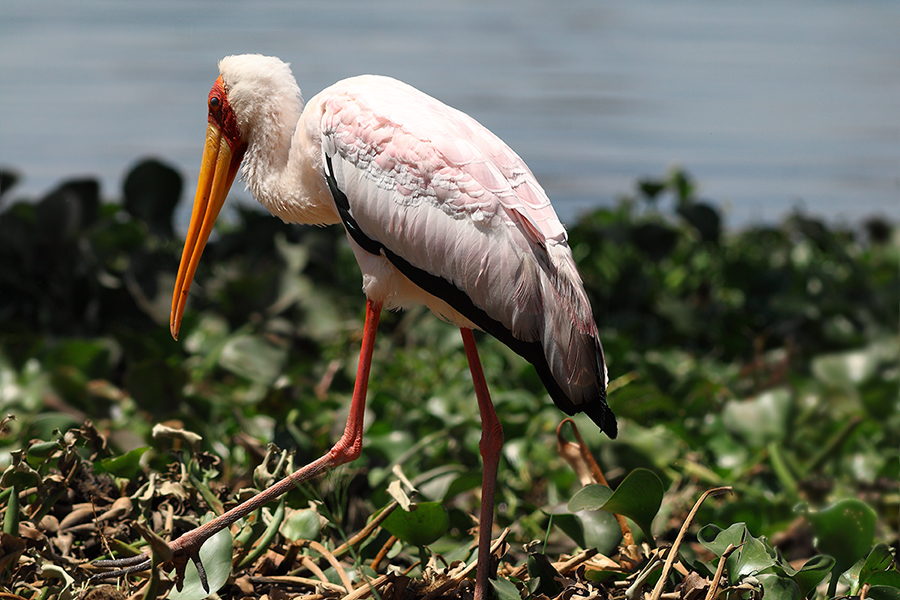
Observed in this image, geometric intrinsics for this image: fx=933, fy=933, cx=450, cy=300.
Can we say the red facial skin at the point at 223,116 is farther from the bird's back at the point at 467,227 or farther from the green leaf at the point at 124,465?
the green leaf at the point at 124,465

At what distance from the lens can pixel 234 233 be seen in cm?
491

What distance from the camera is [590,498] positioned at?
2139 mm

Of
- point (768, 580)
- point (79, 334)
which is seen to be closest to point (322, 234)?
point (79, 334)

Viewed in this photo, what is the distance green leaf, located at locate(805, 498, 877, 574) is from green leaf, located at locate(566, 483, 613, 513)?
1.61 feet

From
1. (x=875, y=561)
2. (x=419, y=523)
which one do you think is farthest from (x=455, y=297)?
(x=875, y=561)

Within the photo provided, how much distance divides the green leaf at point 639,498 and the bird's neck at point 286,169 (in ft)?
3.38

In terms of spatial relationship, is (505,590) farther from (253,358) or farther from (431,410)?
(253,358)

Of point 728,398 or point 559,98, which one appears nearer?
point 728,398

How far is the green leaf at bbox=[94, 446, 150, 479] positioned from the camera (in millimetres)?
2236

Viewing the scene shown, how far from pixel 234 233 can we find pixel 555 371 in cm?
309

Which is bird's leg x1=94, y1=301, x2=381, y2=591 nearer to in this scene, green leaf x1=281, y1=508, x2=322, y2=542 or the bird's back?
green leaf x1=281, y1=508, x2=322, y2=542

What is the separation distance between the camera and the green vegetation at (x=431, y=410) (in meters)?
2.13

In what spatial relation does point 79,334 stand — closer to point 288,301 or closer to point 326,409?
point 288,301

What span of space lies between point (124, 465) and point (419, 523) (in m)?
0.73
